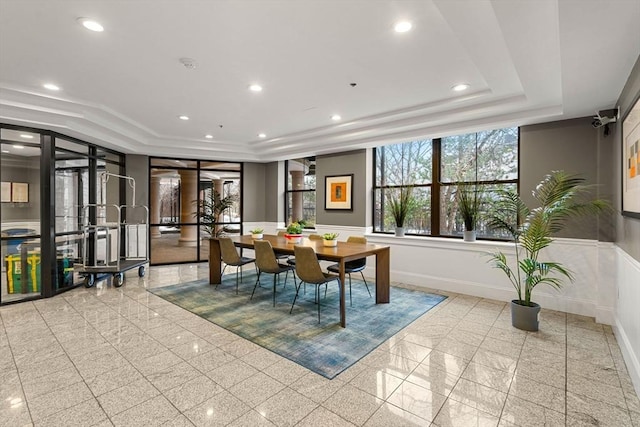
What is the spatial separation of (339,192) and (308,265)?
293 cm

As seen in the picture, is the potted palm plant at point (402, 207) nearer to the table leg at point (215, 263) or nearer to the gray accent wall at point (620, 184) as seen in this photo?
the gray accent wall at point (620, 184)

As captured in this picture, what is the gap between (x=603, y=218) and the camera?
368 cm

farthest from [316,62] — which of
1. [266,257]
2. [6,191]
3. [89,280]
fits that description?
[89,280]

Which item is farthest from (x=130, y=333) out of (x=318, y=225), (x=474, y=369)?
(x=318, y=225)

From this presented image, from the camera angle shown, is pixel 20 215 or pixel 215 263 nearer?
pixel 20 215

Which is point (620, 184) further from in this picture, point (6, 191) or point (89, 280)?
point (6, 191)

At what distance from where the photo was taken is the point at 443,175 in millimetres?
5219

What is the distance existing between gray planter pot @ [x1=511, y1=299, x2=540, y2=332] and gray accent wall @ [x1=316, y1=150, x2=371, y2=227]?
302 cm

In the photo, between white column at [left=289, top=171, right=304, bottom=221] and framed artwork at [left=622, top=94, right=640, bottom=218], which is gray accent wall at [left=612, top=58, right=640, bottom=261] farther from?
white column at [left=289, top=171, right=304, bottom=221]

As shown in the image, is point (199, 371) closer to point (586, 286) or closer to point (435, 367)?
point (435, 367)

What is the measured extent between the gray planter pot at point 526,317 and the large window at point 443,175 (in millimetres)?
1524

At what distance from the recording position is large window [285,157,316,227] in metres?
7.30

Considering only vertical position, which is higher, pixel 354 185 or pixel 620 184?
pixel 354 185

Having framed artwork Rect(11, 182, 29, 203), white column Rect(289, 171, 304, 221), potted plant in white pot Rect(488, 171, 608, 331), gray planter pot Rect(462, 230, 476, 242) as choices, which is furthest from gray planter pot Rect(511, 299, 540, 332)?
framed artwork Rect(11, 182, 29, 203)
